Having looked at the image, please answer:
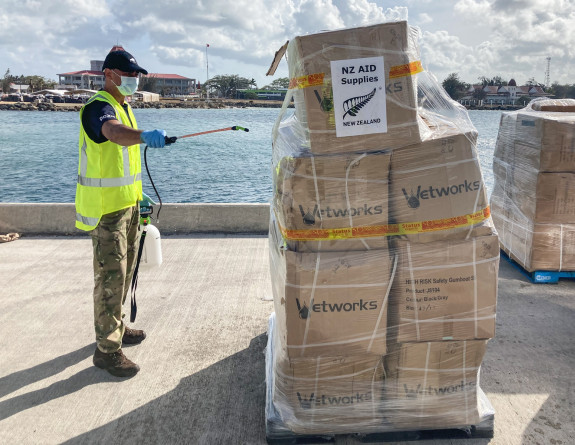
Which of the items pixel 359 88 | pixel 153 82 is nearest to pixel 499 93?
pixel 153 82

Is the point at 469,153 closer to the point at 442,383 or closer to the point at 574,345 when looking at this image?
the point at 442,383

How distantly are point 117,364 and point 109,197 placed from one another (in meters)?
1.07

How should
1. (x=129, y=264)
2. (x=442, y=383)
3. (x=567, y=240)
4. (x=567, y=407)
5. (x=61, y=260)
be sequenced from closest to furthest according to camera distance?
(x=442, y=383)
(x=567, y=407)
(x=129, y=264)
(x=567, y=240)
(x=61, y=260)

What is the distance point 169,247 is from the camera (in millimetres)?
6129

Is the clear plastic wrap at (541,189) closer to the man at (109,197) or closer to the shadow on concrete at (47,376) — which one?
the man at (109,197)

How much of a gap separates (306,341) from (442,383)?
2.48 feet

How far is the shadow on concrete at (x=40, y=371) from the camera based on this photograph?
3.32m

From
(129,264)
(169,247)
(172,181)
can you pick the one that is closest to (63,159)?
(172,181)

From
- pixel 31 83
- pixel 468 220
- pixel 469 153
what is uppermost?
pixel 31 83

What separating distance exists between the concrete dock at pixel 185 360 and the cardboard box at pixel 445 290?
0.63 meters

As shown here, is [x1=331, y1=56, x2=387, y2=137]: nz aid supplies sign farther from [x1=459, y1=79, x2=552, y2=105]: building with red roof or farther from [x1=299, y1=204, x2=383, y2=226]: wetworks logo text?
[x1=459, y1=79, x2=552, y2=105]: building with red roof

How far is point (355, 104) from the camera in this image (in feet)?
8.06

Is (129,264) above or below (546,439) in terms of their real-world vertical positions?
above

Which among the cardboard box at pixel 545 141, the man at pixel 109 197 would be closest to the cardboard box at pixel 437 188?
the man at pixel 109 197
